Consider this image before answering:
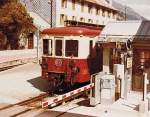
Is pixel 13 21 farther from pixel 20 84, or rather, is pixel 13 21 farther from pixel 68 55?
pixel 68 55

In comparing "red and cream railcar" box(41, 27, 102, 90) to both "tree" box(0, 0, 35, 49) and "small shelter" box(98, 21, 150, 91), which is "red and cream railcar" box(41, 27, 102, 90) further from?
"tree" box(0, 0, 35, 49)

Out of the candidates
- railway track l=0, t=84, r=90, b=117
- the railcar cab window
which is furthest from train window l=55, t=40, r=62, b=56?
railway track l=0, t=84, r=90, b=117

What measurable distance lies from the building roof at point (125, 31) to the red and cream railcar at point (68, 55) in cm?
85

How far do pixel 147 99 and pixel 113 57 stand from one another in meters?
4.28

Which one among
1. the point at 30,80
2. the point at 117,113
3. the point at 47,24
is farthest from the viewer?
the point at 47,24

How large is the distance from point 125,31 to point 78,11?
32.2 metres

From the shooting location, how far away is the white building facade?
45.5m

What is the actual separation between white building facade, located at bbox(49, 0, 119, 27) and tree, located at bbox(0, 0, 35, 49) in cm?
659

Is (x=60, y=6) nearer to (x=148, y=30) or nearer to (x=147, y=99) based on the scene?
(x=148, y=30)

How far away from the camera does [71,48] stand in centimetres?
1869

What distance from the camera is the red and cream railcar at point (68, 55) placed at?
1850cm

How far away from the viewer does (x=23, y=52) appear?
33.3 meters

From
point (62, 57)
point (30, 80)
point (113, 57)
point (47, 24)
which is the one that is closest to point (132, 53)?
point (113, 57)

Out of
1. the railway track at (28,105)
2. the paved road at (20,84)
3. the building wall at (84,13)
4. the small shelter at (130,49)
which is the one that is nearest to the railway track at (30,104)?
the railway track at (28,105)
